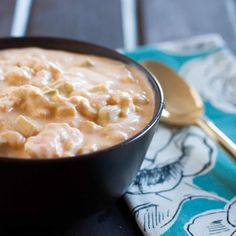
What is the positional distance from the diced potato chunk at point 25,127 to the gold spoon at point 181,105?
534mm

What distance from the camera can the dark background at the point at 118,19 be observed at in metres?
1.81

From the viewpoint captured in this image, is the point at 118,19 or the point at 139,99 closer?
the point at 139,99

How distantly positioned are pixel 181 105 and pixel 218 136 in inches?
7.8

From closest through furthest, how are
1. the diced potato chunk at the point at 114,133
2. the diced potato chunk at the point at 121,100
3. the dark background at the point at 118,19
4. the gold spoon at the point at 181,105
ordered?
the diced potato chunk at the point at 114,133
the diced potato chunk at the point at 121,100
the gold spoon at the point at 181,105
the dark background at the point at 118,19

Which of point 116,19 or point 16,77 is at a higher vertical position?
point 16,77

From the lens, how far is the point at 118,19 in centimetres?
194

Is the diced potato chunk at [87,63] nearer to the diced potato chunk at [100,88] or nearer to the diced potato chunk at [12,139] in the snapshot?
the diced potato chunk at [100,88]

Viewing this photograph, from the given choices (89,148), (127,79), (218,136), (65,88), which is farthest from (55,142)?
(218,136)

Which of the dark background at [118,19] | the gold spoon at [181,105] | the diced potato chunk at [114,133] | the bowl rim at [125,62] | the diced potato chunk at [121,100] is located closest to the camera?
the bowl rim at [125,62]

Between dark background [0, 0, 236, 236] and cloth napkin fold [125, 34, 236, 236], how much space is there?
0.23 meters

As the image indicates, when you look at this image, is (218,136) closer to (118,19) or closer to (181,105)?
(181,105)

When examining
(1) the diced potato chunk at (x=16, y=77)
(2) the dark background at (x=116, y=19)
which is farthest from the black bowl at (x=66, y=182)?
(2) the dark background at (x=116, y=19)

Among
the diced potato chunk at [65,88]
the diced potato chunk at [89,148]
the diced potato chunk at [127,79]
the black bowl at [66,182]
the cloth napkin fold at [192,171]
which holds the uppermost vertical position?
the diced potato chunk at [65,88]

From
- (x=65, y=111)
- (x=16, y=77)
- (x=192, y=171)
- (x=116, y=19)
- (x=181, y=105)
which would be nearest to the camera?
(x=65, y=111)
